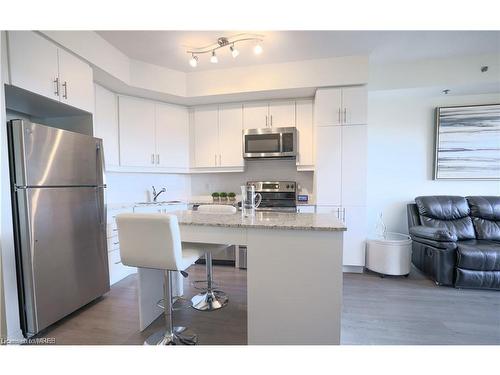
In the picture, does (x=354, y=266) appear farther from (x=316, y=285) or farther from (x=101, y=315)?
(x=101, y=315)

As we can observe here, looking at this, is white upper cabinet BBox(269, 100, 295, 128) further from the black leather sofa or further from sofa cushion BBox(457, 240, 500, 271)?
sofa cushion BBox(457, 240, 500, 271)

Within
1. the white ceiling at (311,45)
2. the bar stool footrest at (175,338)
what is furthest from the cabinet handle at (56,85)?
the bar stool footrest at (175,338)

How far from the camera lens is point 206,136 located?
11.9 feet

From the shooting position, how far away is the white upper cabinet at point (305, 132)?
10.9 feet

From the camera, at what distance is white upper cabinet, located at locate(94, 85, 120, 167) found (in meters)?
2.86

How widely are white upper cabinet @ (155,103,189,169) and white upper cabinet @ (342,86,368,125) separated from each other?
235cm

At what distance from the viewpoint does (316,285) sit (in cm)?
146

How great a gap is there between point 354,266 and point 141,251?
8.77 feet

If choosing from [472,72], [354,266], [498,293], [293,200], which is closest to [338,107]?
[293,200]

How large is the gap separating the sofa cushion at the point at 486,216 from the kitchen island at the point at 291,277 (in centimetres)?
264

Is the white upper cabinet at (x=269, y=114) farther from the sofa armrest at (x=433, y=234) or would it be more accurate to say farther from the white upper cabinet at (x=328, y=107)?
the sofa armrest at (x=433, y=234)

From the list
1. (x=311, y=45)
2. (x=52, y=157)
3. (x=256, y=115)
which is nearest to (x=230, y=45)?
(x=311, y=45)

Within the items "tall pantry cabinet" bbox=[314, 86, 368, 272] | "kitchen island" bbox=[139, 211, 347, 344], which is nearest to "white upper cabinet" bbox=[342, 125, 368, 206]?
"tall pantry cabinet" bbox=[314, 86, 368, 272]
